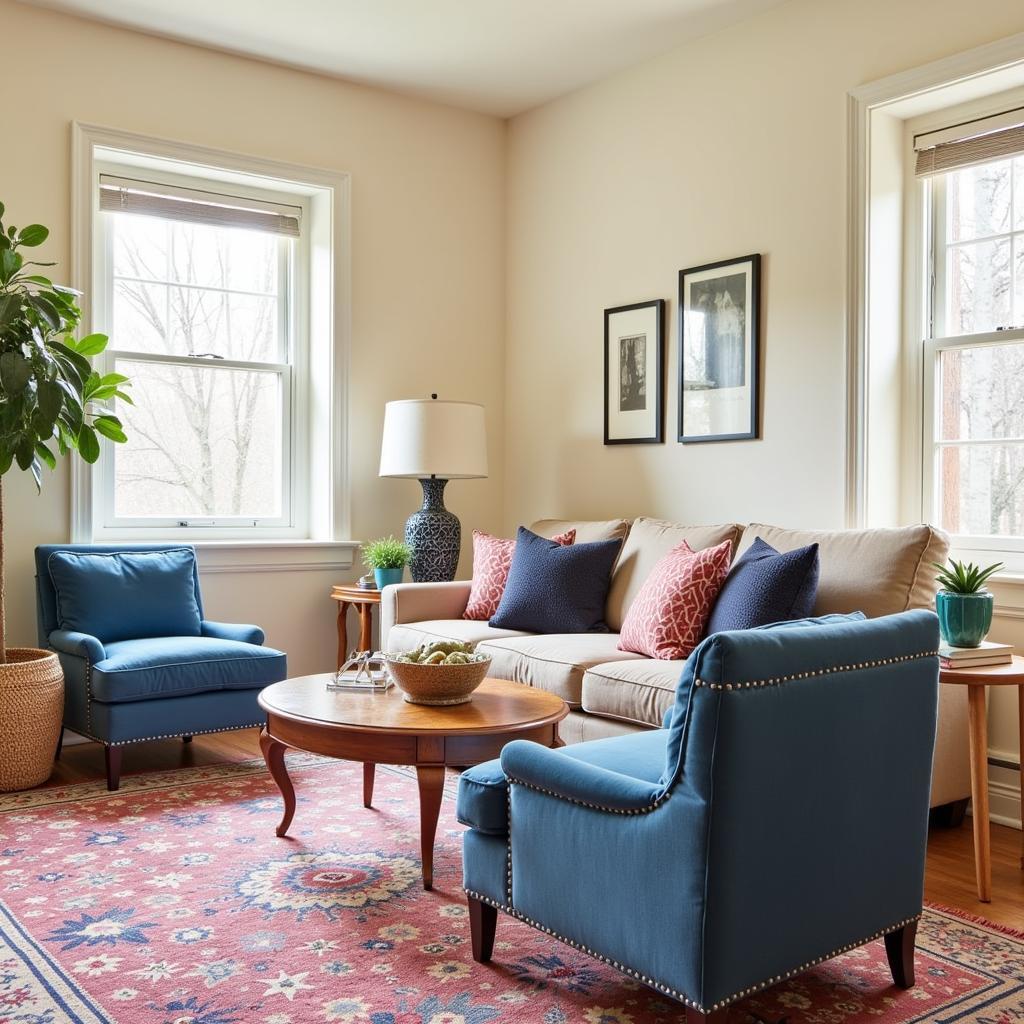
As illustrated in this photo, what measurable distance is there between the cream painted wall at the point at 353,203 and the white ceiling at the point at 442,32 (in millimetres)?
145

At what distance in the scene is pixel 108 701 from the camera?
373cm

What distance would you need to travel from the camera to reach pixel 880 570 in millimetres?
3311

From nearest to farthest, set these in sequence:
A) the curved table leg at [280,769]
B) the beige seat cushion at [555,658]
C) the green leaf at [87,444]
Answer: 1. the curved table leg at [280,769]
2. the beige seat cushion at [555,658]
3. the green leaf at [87,444]

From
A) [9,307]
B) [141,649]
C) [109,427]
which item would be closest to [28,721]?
[141,649]

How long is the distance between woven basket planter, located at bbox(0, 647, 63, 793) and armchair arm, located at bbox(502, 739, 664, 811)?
2197mm

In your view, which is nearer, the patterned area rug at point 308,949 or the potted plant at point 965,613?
the patterned area rug at point 308,949

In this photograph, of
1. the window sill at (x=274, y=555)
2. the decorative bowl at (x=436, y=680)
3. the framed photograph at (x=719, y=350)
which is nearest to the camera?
the decorative bowl at (x=436, y=680)

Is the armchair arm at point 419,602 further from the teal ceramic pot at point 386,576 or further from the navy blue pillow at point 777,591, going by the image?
the navy blue pillow at point 777,591

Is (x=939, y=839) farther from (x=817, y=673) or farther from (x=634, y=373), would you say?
(x=634, y=373)

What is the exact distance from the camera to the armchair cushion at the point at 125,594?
160 inches

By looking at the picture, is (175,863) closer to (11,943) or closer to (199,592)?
(11,943)

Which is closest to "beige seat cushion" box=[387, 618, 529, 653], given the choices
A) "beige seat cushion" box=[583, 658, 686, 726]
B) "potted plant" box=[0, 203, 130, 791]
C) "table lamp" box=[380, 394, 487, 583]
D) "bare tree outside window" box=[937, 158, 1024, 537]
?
"table lamp" box=[380, 394, 487, 583]

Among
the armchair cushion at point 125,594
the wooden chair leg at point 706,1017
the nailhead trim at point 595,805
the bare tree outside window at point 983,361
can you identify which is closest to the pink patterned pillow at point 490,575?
the armchair cushion at point 125,594

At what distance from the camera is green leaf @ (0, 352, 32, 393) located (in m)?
3.46
